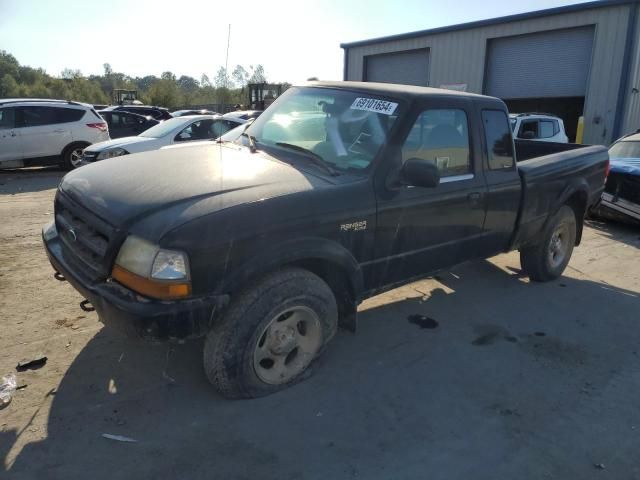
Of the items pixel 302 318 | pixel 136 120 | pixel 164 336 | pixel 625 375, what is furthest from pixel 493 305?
pixel 136 120

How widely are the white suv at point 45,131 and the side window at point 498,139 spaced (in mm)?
10131

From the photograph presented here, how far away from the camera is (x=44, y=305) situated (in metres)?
4.27

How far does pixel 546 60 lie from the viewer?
53.3 feet

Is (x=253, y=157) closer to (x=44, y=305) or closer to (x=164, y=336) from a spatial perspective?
(x=164, y=336)

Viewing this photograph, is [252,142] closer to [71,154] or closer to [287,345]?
[287,345]

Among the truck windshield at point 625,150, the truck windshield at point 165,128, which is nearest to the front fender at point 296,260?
the truck windshield at point 625,150

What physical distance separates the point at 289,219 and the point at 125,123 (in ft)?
49.2

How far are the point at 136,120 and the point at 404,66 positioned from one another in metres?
10.9

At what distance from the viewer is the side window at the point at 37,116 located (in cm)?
1175

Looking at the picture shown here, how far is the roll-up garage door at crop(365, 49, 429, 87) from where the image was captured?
1989cm

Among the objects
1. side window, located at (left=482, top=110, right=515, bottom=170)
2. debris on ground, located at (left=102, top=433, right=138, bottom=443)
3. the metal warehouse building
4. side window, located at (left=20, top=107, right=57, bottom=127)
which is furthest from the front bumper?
the metal warehouse building

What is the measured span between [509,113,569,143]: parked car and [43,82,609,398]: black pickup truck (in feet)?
22.8

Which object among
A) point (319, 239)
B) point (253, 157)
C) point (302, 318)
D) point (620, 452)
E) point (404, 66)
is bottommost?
point (620, 452)

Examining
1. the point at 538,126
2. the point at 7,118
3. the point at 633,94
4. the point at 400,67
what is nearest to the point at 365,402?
the point at 538,126
